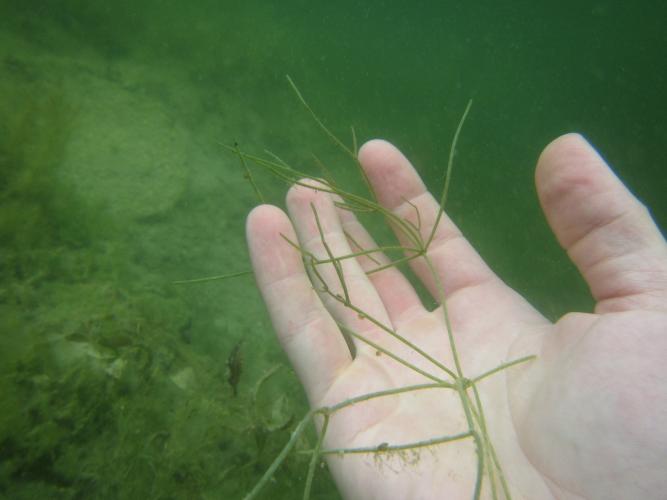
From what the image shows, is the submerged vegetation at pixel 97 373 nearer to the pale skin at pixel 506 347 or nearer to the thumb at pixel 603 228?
the pale skin at pixel 506 347

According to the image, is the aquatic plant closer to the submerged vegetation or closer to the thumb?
the thumb

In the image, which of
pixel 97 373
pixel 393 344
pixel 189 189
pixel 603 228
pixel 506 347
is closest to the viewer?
pixel 603 228

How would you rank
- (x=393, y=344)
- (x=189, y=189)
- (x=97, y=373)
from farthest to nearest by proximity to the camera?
(x=189, y=189), (x=97, y=373), (x=393, y=344)

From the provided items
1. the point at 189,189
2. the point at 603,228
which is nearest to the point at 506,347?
the point at 603,228

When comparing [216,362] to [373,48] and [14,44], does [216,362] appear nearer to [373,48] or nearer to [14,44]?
[14,44]

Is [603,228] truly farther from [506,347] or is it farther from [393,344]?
[393,344]

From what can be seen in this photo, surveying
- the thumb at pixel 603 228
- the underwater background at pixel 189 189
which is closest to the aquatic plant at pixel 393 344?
the thumb at pixel 603 228

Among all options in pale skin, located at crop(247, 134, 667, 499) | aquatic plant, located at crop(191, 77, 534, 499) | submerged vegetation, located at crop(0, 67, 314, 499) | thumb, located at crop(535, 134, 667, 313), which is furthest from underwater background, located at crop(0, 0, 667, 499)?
thumb, located at crop(535, 134, 667, 313)
